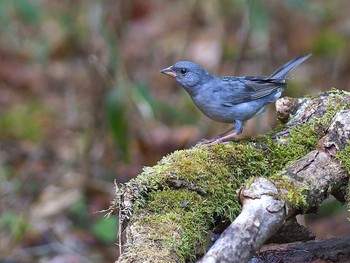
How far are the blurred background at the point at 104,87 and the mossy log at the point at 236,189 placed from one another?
8.03 feet

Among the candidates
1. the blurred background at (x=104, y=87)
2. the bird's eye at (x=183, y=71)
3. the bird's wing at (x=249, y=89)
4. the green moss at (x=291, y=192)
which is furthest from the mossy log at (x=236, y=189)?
the blurred background at (x=104, y=87)

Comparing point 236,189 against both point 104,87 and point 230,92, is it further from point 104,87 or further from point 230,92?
point 104,87

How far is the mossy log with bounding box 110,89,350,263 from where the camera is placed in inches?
113

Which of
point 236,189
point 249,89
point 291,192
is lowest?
point 291,192

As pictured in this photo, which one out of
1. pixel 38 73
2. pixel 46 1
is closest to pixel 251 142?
pixel 38 73

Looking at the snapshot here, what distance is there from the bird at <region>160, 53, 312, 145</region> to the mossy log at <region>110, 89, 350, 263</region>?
69 centimetres

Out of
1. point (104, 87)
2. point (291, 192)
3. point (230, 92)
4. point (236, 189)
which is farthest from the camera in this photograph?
point (104, 87)

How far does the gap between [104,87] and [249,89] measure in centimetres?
317

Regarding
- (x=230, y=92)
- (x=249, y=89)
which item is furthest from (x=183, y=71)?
(x=249, y=89)

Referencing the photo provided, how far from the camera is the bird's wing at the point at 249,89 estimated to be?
15.6 ft

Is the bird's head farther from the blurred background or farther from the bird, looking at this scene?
the blurred background

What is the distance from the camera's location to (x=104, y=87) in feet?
25.3

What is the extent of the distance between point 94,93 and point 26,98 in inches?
110

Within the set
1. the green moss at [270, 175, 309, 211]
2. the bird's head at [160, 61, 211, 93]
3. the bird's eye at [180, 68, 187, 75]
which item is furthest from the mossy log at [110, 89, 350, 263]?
the bird's eye at [180, 68, 187, 75]
